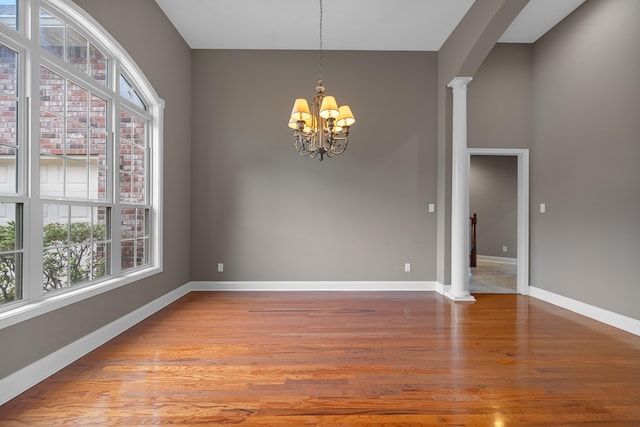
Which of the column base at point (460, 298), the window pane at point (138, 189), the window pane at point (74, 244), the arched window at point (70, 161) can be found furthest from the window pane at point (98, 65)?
the column base at point (460, 298)

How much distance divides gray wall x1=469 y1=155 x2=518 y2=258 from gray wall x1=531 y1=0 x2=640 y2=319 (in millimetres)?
3808

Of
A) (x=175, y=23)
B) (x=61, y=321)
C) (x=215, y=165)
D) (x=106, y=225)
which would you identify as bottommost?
(x=61, y=321)

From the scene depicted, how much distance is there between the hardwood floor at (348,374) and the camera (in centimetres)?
188

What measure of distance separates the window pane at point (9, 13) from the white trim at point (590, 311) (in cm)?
571

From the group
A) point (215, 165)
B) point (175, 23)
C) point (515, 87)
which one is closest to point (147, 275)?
point (215, 165)

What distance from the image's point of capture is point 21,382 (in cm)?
208

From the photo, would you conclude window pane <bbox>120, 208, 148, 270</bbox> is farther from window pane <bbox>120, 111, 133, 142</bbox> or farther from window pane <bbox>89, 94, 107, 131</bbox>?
window pane <bbox>89, 94, 107, 131</bbox>

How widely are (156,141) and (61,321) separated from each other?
2.21 metres

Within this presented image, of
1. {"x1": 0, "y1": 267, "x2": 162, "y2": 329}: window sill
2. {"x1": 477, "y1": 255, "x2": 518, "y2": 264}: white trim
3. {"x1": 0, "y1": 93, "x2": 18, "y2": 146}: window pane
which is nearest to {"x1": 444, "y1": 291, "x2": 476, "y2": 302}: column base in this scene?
{"x1": 0, "y1": 267, "x2": 162, "y2": 329}: window sill

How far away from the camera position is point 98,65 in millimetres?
2959

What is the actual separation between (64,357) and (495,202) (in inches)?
349

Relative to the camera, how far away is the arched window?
213cm

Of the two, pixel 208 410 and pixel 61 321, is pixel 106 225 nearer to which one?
pixel 61 321

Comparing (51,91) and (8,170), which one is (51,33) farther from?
(8,170)
